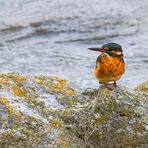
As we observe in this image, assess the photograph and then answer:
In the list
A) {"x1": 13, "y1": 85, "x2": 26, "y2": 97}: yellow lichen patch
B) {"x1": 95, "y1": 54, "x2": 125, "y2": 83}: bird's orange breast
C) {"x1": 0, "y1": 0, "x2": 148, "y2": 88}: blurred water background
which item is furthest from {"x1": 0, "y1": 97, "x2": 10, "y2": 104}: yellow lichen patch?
{"x1": 0, "y1": 0, "x2": 148, "y2": 88}: blurred water background

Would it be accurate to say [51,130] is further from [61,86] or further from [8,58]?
[8,58]

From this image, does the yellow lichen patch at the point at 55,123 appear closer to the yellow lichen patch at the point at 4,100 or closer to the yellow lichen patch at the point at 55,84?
the yellow lichen patch at the point at 4,100

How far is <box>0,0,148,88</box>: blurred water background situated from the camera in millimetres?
13417

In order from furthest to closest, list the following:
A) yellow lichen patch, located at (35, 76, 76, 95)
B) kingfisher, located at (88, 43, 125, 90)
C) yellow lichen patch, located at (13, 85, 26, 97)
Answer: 1. yellow lichen patch, located at (35, 76, 76, 95)
2. yellow lichen patch, located at (13, 85, 26, 97)
3. kingfisher, located at (88, 43, 125, 90)

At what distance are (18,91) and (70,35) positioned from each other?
32.0ft

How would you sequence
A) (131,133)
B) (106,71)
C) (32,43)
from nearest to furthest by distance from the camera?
1. (131,133)
2. (106,71)
3. (32,43)

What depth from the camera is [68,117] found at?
21.4 ft

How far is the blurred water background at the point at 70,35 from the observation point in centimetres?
1342

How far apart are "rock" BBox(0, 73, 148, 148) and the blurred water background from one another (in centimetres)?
550

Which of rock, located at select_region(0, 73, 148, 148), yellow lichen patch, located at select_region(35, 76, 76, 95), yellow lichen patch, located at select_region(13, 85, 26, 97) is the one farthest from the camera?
yellow lichen patch, located at select_region(35, 76, 76, 95)

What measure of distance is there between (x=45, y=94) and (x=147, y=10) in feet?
38.5

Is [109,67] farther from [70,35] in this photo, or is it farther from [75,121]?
[70,35]

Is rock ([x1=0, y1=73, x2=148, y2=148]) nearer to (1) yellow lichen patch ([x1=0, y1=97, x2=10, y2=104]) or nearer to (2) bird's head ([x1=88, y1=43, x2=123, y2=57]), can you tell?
(1) yellow lichen patch ([x1=0, y1=97, x2=10, y2=104])

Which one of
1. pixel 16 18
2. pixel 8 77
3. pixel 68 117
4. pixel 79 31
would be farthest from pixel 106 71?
pixel 16 18
